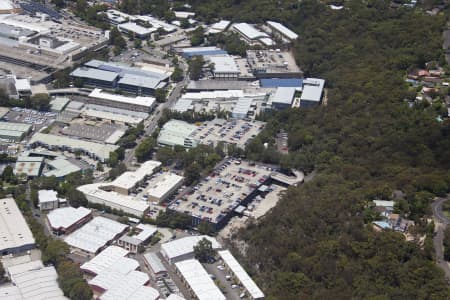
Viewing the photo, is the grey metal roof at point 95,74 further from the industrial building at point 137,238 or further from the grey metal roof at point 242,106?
the industrial building at point 137,238

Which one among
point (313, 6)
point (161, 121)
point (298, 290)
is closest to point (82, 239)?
point (298, 290)

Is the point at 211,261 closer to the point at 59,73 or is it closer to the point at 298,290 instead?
the point at 298,290

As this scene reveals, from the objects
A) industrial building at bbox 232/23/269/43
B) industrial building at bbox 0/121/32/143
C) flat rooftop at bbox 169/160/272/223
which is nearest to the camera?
flat rooftop at bbox 169/160/272/223

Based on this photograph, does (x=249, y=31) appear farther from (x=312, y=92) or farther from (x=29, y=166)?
(x=29, y=166)

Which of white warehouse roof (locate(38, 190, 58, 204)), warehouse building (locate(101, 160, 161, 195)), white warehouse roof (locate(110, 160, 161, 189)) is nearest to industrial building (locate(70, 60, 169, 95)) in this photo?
white warehouse roof (locate(110, 160, 161, 189))

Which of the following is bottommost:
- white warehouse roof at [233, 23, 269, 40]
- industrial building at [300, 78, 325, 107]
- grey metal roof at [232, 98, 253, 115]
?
grey metal roof at [232, 98, 253, 115]

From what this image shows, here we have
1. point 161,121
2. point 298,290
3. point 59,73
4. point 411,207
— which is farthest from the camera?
point 59,73

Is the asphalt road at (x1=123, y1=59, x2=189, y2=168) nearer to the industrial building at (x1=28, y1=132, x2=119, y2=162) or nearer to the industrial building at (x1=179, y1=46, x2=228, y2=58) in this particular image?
the industrial building at (x1=28, y1=132, x2=119, y2=162)
